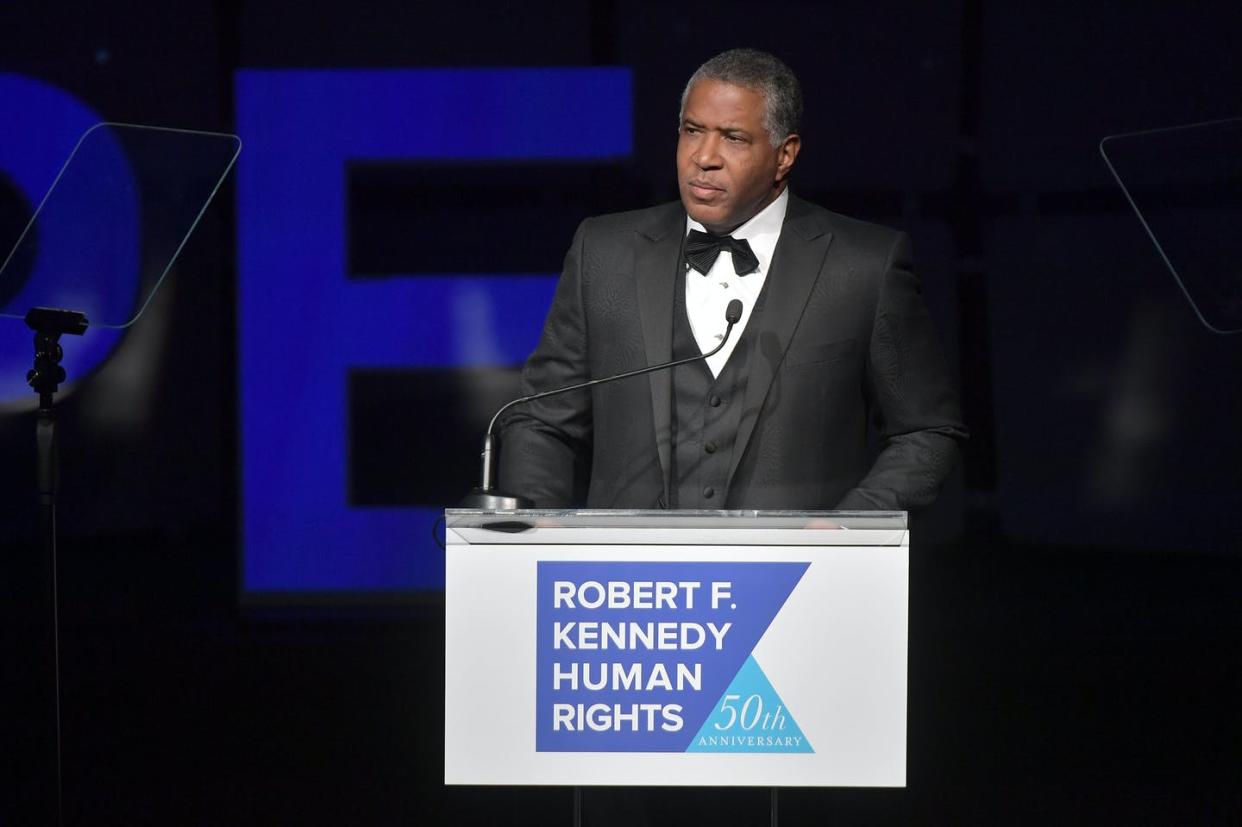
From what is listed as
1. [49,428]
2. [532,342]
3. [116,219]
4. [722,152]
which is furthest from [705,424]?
[116,219]

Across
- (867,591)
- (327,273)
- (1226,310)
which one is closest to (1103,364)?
(1226,310)

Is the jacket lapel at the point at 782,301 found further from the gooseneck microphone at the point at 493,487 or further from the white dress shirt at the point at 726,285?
the gooseneck microphone at the point at 493,487

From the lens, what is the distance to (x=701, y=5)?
3.79 metres

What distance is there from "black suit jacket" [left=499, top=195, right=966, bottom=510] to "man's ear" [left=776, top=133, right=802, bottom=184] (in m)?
0.06

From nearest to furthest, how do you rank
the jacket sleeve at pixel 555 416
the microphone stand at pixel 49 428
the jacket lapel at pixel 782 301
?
the jacket lapel at pixel 782 301 → the jacket sleeve at pixel 555 416 → the microphone stand at pixel 49 428

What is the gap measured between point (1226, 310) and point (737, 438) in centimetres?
220

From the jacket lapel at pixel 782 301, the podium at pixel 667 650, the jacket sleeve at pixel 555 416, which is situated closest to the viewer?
the podium at pixel 667 650

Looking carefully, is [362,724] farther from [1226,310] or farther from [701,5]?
[1226,310]

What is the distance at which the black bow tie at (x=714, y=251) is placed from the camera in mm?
2201

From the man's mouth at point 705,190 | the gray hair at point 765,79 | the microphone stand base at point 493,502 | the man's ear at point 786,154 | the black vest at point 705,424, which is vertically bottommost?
the microphone stand base at point 493,502

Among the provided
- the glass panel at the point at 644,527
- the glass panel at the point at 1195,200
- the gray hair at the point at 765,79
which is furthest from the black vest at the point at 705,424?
the glass panel at the point at 1195,200

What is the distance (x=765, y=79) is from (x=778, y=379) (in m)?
0.46

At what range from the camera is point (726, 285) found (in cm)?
222

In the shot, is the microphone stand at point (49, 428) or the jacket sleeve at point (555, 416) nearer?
the jacket sleeve at point (555, 416)
